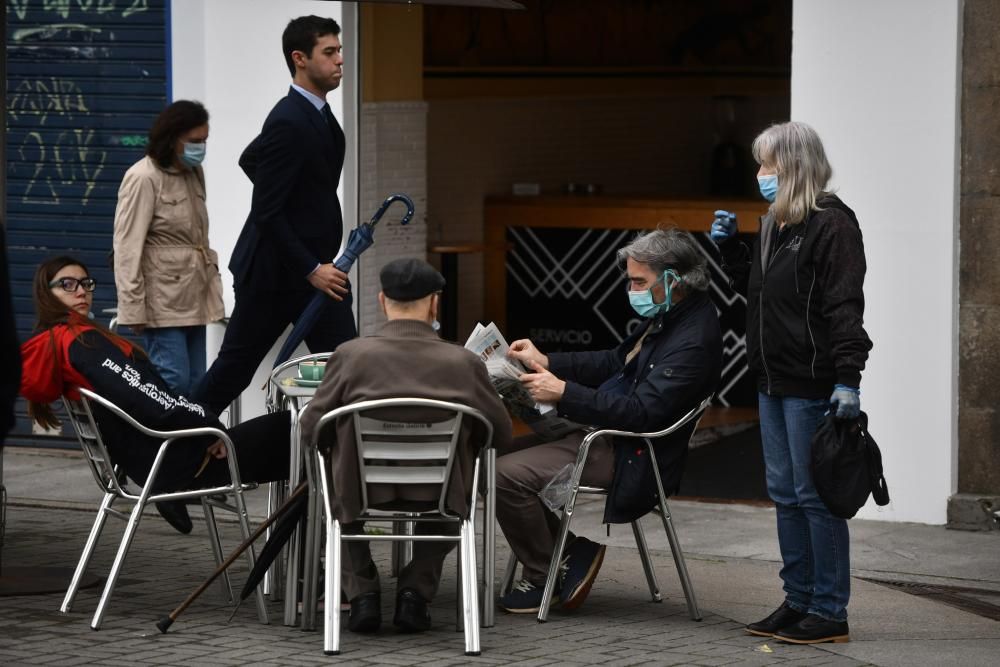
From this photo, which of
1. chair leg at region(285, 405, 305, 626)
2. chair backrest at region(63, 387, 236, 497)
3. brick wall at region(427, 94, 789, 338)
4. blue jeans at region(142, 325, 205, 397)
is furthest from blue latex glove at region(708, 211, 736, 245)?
brick wall at region(427, 94, 789, 338)

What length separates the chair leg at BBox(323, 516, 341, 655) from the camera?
5793mm

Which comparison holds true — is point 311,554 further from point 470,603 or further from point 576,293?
point 576,293

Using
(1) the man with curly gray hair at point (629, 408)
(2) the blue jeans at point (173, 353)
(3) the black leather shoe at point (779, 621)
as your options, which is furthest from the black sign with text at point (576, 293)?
(3) the black leather shoe at point (779, 621)

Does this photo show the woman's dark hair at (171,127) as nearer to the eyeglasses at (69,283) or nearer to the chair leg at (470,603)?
the eyeglasses at (69,283)

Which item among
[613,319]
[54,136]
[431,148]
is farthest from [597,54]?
[54,136]

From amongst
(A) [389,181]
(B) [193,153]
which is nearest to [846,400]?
(B) [193,153]

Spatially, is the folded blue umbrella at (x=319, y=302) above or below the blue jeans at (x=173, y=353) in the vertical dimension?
above

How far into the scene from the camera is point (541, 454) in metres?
6.53

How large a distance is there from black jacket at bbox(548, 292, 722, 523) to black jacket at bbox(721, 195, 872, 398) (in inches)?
10.6

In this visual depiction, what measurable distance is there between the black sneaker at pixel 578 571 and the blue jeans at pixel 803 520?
680mm

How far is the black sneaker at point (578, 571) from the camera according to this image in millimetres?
6547

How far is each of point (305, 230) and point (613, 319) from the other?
4.47 meters

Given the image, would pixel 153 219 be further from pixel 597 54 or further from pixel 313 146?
pixel 597 54

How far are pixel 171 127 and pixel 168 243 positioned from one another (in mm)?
526
